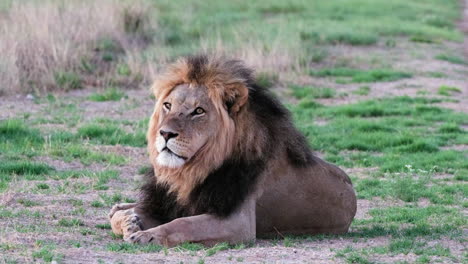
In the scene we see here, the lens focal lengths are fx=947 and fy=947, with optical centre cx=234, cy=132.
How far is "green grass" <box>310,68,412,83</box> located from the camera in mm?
15398

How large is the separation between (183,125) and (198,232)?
0.67 m

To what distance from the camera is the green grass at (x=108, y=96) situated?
42.3 feet

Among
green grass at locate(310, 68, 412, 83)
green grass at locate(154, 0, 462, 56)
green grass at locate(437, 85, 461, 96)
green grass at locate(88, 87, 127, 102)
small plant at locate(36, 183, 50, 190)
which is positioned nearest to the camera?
small plant at locate(36, 183, 50, 190)

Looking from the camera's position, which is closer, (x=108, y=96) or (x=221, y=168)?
(x=221, y=168)

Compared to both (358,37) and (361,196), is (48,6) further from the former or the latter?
(361,196)

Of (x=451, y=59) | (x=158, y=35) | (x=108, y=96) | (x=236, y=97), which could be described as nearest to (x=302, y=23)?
(x=451, y=59)

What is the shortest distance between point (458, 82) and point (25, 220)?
1062 cm

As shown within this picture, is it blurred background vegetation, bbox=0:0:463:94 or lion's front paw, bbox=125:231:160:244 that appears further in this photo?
blurred background vegetation, bbox=0:0:463:94

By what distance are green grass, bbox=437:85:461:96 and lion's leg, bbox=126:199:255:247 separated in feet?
30.3

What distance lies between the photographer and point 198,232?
229 inches

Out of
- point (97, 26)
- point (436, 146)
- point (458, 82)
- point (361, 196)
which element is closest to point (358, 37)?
point (458, 82)

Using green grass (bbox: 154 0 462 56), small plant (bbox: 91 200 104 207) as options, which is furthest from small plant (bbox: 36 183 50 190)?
green grass (bbox: 154 0 462 56)

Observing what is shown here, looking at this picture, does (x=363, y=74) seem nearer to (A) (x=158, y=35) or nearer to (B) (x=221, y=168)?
(A) (x=158, y=35)

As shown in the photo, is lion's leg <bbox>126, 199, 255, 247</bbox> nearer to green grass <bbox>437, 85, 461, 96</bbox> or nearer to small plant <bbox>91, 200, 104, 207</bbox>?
small plant <bbox>91, 200, 104, 207</bbox>
